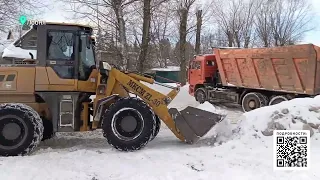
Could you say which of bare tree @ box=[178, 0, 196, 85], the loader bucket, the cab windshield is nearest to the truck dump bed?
the loader bucket

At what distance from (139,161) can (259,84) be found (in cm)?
1006

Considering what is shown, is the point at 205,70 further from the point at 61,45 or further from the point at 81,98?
the point at 61,45

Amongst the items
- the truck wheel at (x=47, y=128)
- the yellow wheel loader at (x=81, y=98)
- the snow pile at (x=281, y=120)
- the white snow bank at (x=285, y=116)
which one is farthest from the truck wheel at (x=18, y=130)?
the white snow bank at (x=285, y=116)

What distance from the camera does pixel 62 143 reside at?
8.55 m

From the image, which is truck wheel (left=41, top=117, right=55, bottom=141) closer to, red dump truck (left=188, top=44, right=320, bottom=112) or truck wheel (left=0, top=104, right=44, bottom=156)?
truck wheel (left=0, top=104, right=44, bottom=156)

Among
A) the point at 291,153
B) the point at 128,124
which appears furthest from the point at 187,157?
the point at 291,153

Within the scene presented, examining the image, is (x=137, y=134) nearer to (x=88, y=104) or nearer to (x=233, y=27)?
(x=88, y=104)

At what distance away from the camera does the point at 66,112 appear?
7.53 m

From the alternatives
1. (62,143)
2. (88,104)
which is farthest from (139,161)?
(62,143)

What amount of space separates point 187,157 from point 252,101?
9767 millimetres

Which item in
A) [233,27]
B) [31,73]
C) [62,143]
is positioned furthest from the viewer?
[233,27]

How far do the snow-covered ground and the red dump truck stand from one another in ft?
18.2

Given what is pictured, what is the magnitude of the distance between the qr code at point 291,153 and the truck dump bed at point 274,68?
779cm

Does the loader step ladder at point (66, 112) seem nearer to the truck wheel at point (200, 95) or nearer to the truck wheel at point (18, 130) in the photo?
the truck wheel at point (18, 130)
